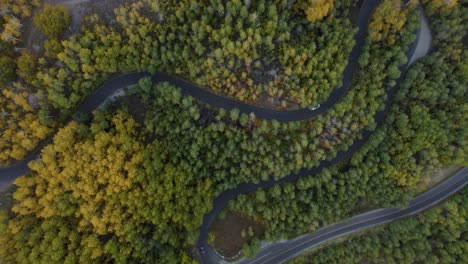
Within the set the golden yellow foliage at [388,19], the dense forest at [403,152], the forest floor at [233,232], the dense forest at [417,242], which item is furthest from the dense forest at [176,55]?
the dense forest at [417,242]

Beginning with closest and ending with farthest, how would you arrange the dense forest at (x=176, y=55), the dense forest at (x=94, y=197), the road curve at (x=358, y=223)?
1. the dense forest at (x=176, y=55)
2. the dense forest at (x=94, y=197)
3. the road curve at (x=358, y=223)

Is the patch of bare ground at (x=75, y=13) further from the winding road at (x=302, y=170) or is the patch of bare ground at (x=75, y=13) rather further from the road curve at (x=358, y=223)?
the road curve at (x=358, y=223)

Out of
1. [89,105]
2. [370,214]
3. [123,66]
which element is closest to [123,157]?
[89,105]

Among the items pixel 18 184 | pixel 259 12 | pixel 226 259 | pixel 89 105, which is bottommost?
pixel 226 259

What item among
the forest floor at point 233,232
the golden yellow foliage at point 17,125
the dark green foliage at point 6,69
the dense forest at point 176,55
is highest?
the dense forest at point 176,55

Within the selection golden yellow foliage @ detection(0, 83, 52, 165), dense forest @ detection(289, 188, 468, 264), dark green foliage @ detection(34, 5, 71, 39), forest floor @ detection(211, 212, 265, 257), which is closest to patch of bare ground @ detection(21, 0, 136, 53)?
dark green foliage @ detection(34, 5, 71, 39)

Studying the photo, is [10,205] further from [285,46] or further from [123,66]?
[285,46]
